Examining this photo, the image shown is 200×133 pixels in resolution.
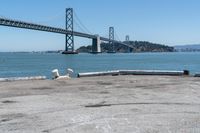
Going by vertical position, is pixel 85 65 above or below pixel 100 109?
below

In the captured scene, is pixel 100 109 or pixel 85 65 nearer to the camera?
pixel 100 109

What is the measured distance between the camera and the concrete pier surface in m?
8.71

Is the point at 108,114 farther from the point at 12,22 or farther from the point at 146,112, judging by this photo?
the point at 12,22

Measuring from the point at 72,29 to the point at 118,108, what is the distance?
3938 inches

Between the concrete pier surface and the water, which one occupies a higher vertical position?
the concrete pier surface

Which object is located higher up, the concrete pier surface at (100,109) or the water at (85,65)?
the concrete pier surface at (100,109)

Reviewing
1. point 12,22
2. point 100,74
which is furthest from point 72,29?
point 100,74

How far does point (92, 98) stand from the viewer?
13016mm

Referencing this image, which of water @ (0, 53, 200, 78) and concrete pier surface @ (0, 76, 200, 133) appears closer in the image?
concrete pier surface @ (0, 76, 200, 133)

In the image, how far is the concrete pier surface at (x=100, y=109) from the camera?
8.71 meters

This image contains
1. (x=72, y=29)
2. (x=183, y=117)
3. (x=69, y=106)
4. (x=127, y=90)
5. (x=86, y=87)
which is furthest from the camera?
(x=72, y=29)

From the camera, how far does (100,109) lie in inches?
427

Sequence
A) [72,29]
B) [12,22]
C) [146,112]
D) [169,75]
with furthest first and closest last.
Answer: [72,29] → [12,22] → [169,75] → [146,112]

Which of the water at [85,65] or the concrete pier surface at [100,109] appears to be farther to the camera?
the water at [85,65]
